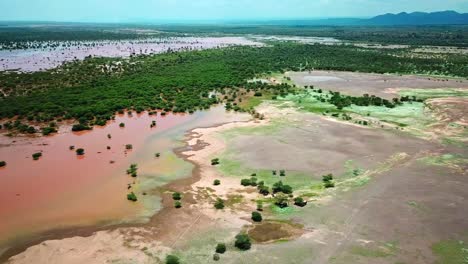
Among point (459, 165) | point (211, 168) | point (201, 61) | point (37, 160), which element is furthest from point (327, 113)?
point (201, 61)

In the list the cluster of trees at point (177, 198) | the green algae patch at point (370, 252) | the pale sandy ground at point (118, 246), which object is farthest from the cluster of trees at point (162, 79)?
the green algae patch at point (370, 252)

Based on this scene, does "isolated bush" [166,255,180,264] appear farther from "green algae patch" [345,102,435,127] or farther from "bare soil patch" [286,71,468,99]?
"bare soil patch" [286,71,468,99]

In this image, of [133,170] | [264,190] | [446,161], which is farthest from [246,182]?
[446,161]

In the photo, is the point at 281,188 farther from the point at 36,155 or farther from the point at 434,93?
the point at 434,93

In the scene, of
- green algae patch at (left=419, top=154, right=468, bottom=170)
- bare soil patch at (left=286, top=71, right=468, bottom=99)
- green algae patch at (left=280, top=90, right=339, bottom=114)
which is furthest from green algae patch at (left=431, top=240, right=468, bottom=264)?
bare soil patch at (left=286, top=71, right=468, bottom=99)

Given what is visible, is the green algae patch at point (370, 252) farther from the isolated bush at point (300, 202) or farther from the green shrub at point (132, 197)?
the green shrub at point (132, 197)
